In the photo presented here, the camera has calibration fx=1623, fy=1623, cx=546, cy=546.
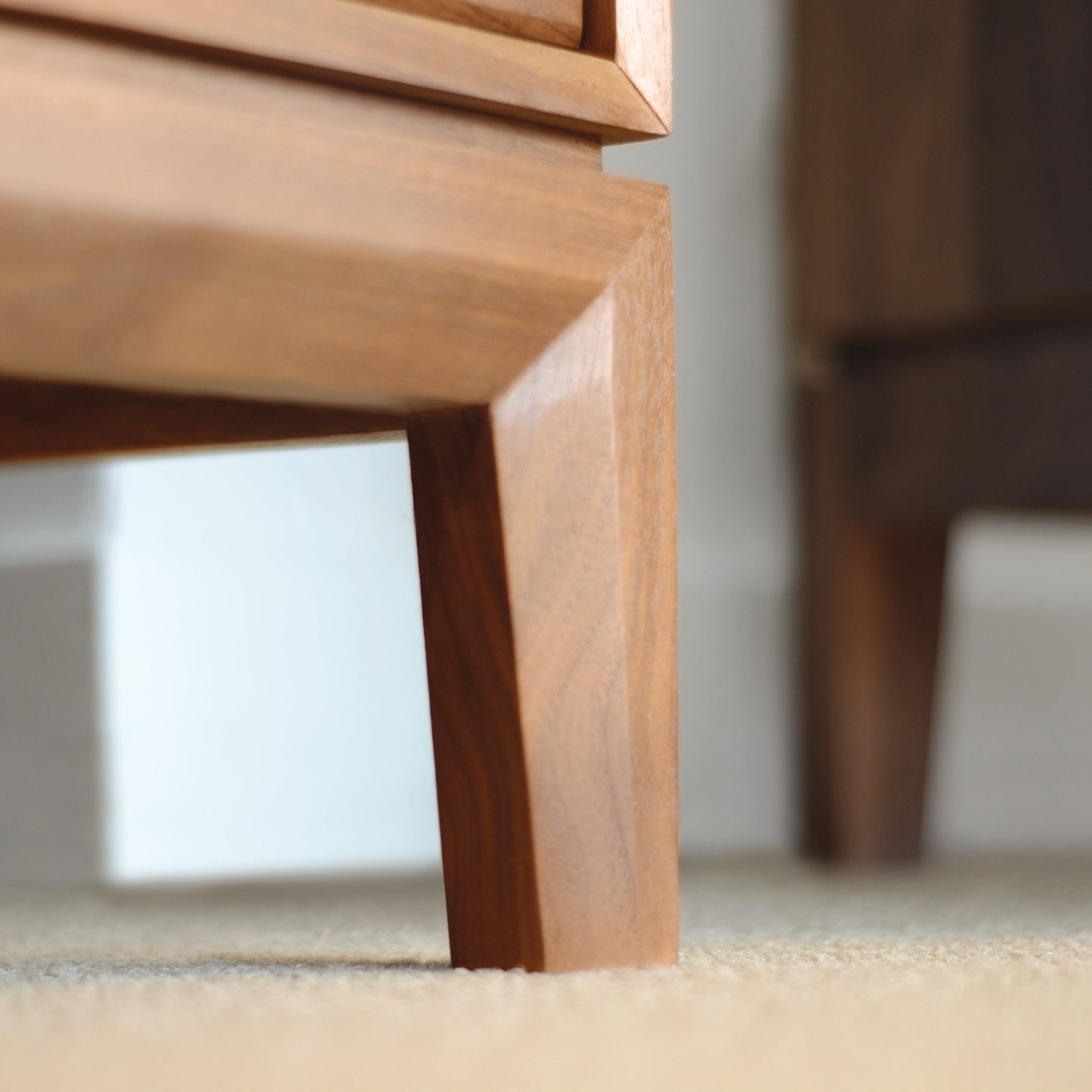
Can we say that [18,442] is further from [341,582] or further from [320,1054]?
[341,582]

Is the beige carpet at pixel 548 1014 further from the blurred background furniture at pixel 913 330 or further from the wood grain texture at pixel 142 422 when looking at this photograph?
the blurred background furniture at pixel 913 330

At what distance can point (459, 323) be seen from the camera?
1.36 ft

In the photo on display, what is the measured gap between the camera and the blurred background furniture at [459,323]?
36 cm

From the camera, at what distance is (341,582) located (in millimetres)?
1056

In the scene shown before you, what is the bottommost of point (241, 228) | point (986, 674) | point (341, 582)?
point (986, 674)

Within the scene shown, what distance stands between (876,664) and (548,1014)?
0.78 meters

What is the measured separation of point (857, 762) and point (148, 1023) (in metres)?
0.82

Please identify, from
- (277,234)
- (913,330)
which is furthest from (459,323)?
(913,330)

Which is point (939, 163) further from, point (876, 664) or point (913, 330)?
point (876, 664)

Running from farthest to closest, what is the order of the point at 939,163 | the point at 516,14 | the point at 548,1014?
the point at 939,163 → the point at 516,14 → the point at 548,1014

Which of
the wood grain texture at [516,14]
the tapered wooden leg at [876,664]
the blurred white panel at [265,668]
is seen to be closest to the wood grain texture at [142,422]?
the wood grain texture at [516,14]

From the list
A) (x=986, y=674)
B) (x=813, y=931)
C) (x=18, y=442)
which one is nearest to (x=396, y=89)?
(x=18, y=442)

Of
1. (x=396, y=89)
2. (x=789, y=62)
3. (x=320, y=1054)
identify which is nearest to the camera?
(x=320, y=1054)

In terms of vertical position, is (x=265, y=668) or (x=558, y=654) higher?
(x=558, y=654)
